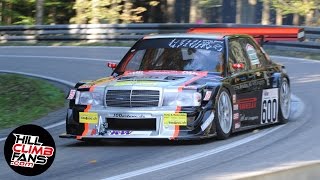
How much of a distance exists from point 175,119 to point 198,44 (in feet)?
5.71

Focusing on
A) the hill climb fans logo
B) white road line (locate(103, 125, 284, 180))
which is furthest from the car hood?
the hill climb fans logo

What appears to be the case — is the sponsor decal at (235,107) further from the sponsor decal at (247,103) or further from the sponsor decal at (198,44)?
the sponsor decal at (198,44)

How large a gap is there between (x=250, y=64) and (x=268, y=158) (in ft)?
9.25

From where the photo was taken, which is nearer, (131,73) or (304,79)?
(131,73)

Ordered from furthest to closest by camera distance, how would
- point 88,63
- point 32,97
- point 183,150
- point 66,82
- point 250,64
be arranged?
1. point 88,63
2. point 66,82
3. point 32,97
4. point 250,64
5. point 183,150

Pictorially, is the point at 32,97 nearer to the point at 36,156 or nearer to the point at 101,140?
the point at 101,140

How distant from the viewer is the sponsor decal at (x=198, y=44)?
32.3 feet

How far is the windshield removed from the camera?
966 centimetres

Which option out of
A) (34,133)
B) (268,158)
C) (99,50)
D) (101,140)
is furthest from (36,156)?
(99,50)

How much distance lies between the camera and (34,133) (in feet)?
15.7

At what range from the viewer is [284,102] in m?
11.0

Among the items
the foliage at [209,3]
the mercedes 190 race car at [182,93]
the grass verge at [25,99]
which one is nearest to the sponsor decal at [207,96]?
the mercedes 190 race car at [182,93]

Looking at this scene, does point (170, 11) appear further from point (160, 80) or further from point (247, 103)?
point (160, 80)

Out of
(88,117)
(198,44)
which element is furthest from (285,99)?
(88,117)
